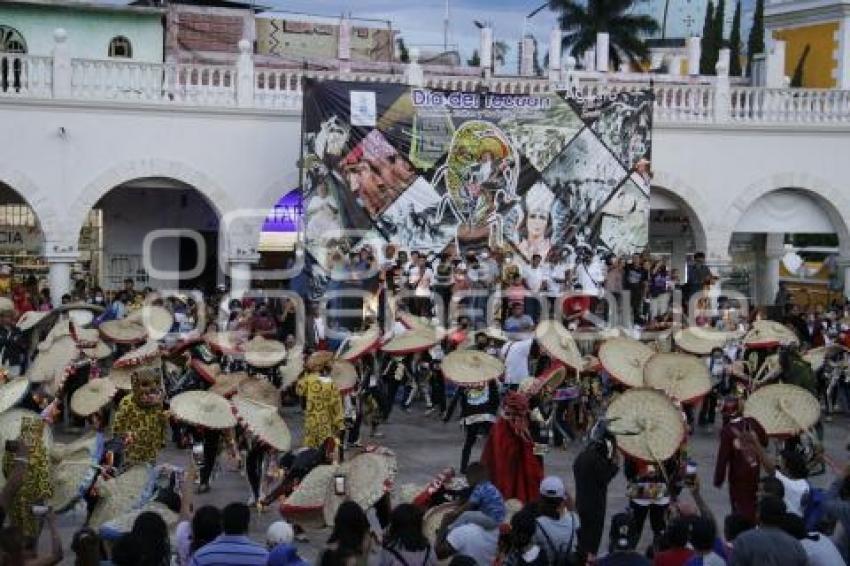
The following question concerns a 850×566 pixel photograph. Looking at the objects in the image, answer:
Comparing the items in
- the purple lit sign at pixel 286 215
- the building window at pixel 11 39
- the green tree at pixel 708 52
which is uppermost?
the green tree at pixel 708 52

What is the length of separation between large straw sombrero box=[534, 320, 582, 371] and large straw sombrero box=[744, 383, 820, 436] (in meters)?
3.79

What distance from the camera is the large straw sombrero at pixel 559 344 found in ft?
54.9

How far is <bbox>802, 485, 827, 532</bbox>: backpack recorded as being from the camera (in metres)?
10.1

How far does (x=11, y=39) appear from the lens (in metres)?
31.0

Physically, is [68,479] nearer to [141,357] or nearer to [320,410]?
[320,410]

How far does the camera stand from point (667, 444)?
1132 centimetres

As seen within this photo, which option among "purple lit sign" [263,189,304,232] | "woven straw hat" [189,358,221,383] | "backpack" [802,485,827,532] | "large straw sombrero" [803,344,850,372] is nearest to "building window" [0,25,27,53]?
"purple lit sign" [263,189,304,232]

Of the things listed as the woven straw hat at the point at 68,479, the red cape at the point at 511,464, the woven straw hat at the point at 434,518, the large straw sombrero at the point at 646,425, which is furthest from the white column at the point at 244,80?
the woven straw hat at the point at 434,518

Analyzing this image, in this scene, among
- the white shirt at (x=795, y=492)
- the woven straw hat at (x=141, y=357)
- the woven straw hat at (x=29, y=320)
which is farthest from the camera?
the woven straw hat at (x=29, y=320)

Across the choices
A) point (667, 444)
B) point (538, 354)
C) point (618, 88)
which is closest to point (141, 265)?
point (618, 88)

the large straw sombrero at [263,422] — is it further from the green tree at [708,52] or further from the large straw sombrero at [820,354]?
the green tree at [708,52]

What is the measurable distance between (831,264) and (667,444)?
909 inches

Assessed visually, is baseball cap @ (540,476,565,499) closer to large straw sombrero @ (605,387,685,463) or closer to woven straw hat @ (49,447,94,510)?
large straw sombrero @ (605,387,685,463)

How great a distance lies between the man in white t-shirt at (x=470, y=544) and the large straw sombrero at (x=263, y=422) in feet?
13.8
